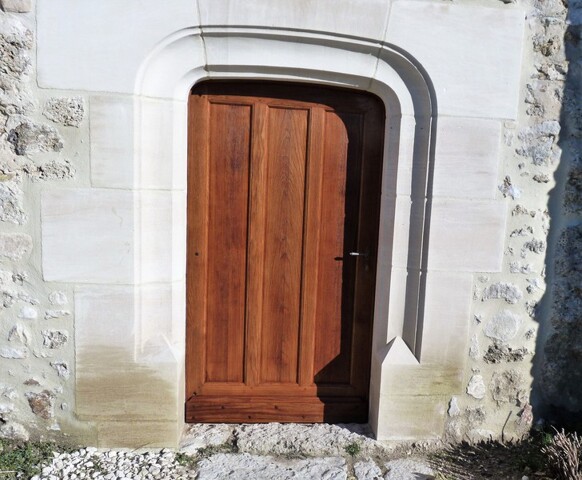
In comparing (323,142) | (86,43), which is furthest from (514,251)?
(86,43)

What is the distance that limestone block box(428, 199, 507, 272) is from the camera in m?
2.77

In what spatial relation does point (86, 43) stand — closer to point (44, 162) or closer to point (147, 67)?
point (147, 67)

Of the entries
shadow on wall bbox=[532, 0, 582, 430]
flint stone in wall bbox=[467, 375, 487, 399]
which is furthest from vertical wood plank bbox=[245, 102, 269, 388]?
shadow on wall bbox=[532, 0, 582, 430]

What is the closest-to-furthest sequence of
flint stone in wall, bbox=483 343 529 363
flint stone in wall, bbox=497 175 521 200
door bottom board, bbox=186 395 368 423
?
flint stone in wall, bbox=497 175 521 200
flint stone in wall, bbox=483 343 529 363
door bottom board, bbox=186 395 368 423

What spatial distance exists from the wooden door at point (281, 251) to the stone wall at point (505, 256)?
630mm

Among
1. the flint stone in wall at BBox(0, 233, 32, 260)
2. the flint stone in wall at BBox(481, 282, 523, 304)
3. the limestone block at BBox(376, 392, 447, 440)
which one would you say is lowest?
the limestone block at BBox(376, 392, 447, 440)

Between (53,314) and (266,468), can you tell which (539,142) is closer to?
(266,468)

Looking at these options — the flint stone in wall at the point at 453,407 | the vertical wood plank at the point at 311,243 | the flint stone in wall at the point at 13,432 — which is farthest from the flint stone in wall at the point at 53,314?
the flint stone in wall at the point at 453,407

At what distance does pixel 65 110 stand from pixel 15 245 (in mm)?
734

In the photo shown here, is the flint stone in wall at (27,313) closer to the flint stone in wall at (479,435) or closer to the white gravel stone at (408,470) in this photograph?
the white gravel stone at (408,470)

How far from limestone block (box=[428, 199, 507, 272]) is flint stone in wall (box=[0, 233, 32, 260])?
2.12m

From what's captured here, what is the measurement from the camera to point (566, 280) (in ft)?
9.49

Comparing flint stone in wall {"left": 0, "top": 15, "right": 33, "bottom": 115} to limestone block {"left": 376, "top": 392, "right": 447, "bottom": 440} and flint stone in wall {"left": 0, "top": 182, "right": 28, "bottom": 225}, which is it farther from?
limestone block {"left": 376, "top": 392, "right": 447, "bottom": 440}

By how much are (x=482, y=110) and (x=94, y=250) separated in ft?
7.12
